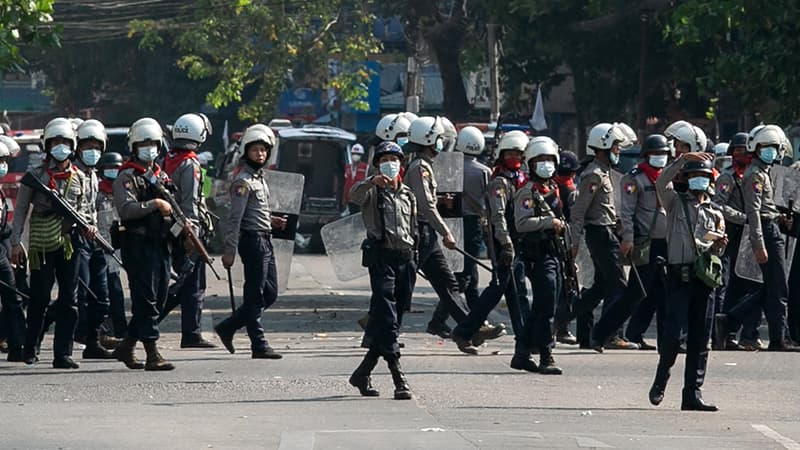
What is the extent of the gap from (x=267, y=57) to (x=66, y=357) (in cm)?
3313

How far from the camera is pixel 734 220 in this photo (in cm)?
1467

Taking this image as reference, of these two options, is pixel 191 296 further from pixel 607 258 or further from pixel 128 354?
pixel 607 258

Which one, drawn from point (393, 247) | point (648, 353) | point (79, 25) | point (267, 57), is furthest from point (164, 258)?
point (79, 25)

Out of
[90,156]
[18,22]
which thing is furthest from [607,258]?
[18,22]

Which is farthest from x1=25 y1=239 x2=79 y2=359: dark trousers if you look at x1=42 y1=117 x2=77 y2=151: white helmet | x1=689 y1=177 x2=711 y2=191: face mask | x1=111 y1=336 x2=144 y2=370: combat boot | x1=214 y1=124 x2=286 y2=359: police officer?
x1=689 y1=177 x2=711 y2=191: face mask

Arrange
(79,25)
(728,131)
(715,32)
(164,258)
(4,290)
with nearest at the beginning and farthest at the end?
(164,258) → (4,290) → (715,32) → (728,131) → (79,25)

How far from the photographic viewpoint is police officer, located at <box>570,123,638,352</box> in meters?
14.5

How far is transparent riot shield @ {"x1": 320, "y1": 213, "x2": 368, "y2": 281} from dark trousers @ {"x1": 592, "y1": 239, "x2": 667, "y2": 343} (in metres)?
1.94

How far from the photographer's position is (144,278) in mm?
12852

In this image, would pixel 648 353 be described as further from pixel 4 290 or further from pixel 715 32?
pixel 715 32

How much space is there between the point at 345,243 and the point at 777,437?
5.84 meters

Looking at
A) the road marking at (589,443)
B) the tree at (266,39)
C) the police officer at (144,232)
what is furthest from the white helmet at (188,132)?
the tree at (266,39)

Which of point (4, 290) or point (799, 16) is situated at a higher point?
point (799, 16)

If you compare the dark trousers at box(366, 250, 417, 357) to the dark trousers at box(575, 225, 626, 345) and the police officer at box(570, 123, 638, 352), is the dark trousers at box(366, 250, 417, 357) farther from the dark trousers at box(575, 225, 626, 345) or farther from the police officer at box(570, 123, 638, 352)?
the dark trousers at box(575, 225, 626, 345)
